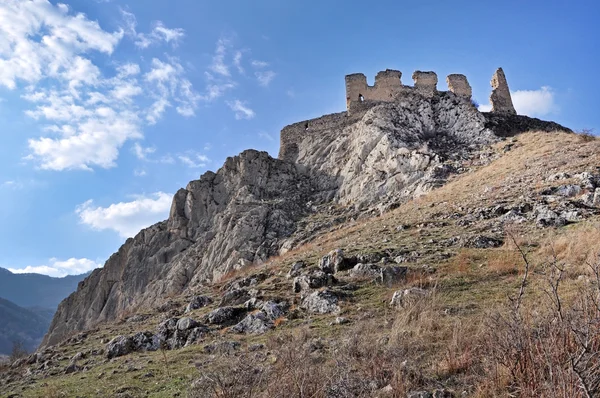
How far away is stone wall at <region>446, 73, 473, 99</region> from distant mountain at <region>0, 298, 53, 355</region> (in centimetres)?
11974

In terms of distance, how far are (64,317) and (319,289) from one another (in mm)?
27113

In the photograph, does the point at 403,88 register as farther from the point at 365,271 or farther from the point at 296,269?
the point at 365,271

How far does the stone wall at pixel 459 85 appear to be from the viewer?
34.4m

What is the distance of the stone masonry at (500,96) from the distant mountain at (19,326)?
122 m

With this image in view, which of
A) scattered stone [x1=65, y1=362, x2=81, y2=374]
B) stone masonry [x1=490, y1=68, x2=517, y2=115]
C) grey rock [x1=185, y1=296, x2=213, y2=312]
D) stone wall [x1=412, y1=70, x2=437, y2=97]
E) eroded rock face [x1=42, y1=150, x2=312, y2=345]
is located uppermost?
stone wall [x1=412, y1=70, x2=437, y2=97]

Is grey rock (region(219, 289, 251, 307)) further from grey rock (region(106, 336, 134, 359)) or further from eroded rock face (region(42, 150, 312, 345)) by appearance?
eroded rock face (region(42, 150, 312, 345))

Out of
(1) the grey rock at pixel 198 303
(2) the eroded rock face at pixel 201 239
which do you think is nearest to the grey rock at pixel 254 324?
(1) the grey rock at pixel 198 303

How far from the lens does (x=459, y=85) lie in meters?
34.5

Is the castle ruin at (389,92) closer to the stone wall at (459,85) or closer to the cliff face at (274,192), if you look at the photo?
the stone wall at (459,85)

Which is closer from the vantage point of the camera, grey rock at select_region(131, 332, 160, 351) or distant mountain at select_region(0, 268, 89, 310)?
grey rock at select_region(131, 332, 160, 351)

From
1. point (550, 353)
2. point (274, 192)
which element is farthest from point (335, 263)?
point (274, 192)

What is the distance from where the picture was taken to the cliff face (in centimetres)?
2436

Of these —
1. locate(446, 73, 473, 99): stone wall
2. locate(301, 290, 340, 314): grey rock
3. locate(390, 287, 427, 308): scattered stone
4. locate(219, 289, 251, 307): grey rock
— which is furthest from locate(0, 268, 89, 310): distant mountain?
locate(390, 287, 427, 308): scattered stone

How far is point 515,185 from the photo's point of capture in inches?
671
